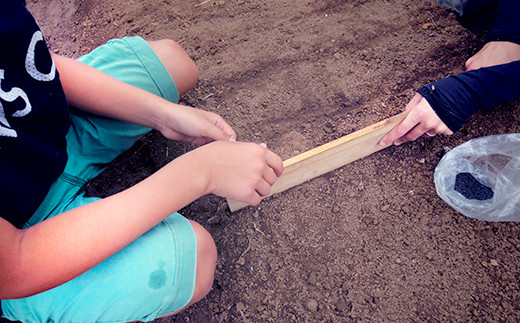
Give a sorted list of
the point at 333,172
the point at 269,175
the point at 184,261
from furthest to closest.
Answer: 1. the point at 333,172
2. the point at 269,175
3. the point at 184,261

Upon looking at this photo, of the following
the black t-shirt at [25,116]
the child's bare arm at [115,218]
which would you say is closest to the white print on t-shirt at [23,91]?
the black t-shirt at [25,116]

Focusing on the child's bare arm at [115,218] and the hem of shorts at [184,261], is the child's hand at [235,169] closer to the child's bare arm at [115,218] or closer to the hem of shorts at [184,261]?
the child's bare arm at [115,218]

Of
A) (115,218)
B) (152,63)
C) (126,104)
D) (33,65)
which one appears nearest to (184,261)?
(115,218)

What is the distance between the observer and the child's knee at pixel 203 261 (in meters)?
1.03

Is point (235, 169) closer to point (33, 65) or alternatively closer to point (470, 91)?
point (33, 65)

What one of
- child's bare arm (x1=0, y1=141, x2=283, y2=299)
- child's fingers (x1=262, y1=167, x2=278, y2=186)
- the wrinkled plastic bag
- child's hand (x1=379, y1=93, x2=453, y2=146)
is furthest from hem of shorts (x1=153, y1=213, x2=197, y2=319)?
the wrinkled plastic bag

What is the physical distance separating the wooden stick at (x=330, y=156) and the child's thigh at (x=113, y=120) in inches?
20.6

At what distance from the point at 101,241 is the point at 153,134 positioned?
0.92 meters

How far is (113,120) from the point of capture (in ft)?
4.10

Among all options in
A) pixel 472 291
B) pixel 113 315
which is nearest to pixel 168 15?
pixel 113 315

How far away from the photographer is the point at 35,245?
772 millimetres

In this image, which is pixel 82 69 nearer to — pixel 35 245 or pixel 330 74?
pixel 35 245

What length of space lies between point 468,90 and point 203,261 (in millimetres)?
1293

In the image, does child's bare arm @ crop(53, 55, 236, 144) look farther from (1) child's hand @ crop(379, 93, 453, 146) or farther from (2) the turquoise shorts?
(1) child's hand @ crop(379, 93, 453, 146)
